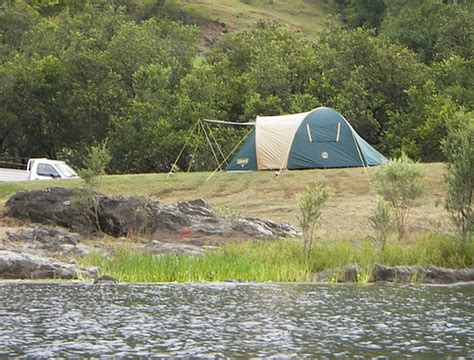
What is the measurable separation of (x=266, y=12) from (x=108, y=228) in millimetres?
87009

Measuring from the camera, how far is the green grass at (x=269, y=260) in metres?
28.6

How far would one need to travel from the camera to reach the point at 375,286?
2794cm

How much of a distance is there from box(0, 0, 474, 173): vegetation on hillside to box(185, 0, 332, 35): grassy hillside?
1875 inches

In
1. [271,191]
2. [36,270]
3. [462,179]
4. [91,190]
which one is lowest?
[36,270]

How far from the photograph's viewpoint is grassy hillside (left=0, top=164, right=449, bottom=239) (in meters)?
39.1

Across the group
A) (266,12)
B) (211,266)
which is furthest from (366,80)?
(266,12)

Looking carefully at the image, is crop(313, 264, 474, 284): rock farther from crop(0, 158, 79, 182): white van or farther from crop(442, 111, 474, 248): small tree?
crop(0, 158, 79, 182): white van

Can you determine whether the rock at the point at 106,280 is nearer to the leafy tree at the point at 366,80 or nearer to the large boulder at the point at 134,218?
the large boulder at the point at 134,218

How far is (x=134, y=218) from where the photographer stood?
3619 centimetres

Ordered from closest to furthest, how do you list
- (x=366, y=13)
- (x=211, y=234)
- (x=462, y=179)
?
(x=462, y=179) → (x=211, y=234) → (x=366, y=13)

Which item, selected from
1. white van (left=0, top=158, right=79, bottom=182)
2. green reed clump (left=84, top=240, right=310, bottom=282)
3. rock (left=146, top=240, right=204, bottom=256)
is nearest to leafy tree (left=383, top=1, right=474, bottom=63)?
white van (left=0, top=158, right=79, bottom=182)

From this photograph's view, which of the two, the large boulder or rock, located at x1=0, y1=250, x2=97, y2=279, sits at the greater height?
the large boulder

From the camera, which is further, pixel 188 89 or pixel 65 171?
pixel 188 89

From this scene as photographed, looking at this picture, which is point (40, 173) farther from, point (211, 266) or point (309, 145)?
point (211, 266)
